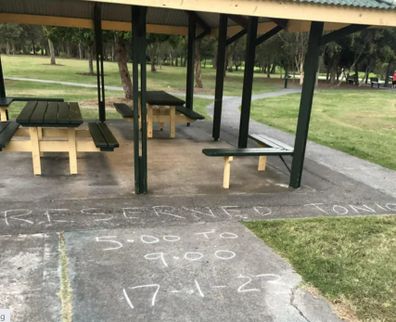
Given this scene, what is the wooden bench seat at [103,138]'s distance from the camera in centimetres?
573

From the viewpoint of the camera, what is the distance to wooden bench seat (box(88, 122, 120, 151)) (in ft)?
18.8

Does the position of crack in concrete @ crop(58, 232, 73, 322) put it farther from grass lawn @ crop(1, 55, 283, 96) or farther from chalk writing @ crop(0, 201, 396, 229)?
grass lawn @ crop(1, 55, 283, 96)

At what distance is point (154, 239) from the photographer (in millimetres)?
4176

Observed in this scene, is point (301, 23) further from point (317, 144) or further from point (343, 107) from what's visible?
point (343, 107)

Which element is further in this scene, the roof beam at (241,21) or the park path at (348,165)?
the roof beam at (241,21)

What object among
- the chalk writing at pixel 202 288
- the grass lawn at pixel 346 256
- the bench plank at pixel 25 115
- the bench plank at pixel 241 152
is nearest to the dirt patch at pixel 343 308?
the grass lawn at pixel 346 256

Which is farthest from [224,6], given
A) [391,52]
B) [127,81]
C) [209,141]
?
[391,52]

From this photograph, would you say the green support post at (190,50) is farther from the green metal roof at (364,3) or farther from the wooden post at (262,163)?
the green metal roof at (364,3)

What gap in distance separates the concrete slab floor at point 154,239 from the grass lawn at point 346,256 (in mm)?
209

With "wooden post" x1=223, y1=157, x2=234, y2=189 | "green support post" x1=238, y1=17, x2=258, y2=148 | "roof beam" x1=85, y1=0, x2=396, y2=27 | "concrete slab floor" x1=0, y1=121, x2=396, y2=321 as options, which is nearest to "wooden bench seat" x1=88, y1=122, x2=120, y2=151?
"concrete slab floor" x1=0, y1=121, x2=396, y2=321

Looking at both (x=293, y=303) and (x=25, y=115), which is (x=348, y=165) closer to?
(x=293, y=303)

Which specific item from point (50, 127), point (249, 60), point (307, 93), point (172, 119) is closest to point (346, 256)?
A: point (307, 93)

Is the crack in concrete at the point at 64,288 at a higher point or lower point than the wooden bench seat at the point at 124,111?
lower

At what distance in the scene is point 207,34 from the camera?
11.0 metres
